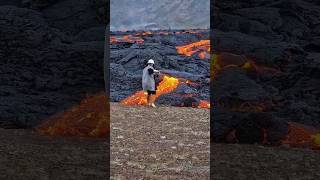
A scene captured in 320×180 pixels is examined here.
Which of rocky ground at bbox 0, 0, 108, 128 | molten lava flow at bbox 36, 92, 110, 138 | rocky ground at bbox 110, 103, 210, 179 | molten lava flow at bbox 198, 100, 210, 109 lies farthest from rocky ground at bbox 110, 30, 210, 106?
molten lava flow at bbox 36, 92, 110, 138

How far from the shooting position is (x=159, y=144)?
9.49 m

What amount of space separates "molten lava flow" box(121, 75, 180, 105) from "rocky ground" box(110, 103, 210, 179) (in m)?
2.55

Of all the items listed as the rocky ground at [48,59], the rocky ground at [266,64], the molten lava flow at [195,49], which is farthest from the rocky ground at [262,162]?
the molten lava flow at [195,49]

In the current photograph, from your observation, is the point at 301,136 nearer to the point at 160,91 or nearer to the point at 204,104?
the point at 204,104

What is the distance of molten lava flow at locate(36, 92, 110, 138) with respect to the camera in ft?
32.4

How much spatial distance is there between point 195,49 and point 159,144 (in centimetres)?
1593

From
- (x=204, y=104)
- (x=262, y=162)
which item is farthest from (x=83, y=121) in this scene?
(x=204, y=104)

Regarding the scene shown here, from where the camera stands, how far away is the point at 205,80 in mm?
22625

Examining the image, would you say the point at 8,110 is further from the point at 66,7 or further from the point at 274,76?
the point at 274,76

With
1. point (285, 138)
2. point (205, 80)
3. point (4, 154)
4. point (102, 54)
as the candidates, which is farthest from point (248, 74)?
point (205, 80)

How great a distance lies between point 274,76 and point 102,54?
3860mm

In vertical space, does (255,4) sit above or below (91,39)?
above

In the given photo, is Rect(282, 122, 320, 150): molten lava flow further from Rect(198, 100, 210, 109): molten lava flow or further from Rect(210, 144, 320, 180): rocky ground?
Rect(198, 100, 210, 109): molten lava flow

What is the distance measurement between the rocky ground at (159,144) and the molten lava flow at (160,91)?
8.35ft
